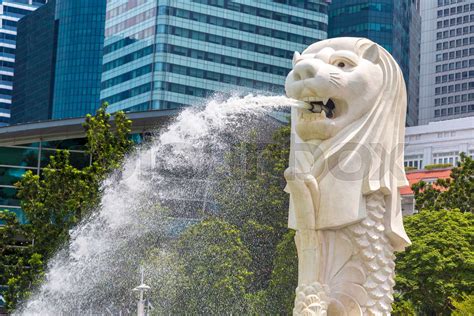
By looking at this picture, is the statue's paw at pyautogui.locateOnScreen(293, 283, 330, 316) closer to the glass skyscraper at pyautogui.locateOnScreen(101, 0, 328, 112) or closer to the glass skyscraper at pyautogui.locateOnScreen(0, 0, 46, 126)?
the glass skyscraper at pyautogui.locateOnScreen(101, 0, 328, 112)

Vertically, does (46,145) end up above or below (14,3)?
below

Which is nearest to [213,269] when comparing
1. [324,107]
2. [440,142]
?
[324,107]

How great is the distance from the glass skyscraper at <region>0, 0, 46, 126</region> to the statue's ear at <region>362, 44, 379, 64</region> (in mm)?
138902

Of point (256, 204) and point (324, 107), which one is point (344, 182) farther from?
point (256, 204)

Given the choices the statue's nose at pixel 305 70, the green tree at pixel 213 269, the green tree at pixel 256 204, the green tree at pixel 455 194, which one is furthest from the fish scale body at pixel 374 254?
the green tree at pixel 455 194

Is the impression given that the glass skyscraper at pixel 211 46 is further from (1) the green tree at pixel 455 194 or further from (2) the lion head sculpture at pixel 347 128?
(2) the lion head sculpture at pixel 347 128

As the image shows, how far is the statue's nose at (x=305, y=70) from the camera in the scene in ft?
60.3

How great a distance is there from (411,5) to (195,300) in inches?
4484

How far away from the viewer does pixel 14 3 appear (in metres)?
164

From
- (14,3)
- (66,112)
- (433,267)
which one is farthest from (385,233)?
(14,3)

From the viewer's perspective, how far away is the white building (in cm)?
11394

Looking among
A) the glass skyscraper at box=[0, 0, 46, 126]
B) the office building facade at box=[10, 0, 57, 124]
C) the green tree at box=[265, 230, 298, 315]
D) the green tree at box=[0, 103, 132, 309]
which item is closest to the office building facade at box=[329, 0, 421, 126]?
the office building facade at box=[10, 0, 57, 124]

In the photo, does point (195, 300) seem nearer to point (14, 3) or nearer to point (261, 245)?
point (261, 245)

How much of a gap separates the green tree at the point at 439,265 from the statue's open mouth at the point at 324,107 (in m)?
22.9
